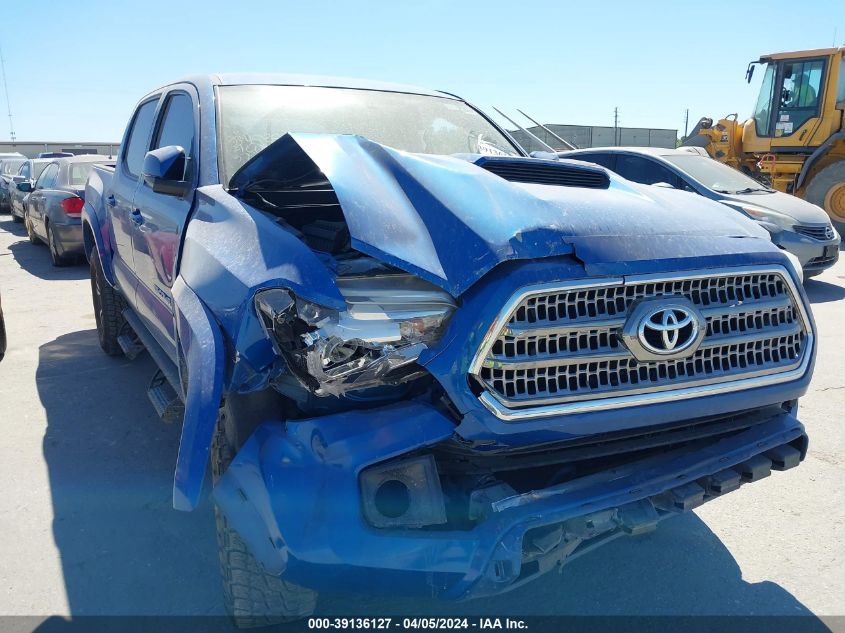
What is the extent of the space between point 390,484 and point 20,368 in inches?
188

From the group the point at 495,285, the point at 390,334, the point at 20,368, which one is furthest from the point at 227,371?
the point at 20,368

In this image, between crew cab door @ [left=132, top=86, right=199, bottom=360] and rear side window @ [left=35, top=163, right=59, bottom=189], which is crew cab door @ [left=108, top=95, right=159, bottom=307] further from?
rear side window @ [left=35, top=163, right=59, bottom=189]

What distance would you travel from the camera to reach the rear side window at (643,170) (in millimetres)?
8953

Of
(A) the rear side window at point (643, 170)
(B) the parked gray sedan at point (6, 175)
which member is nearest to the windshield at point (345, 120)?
(A) the rear side window at point (643, 170)

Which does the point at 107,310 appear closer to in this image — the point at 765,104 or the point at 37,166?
the point at 37,166

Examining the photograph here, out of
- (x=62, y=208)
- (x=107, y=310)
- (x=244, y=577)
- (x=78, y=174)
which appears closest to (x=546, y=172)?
(x=244, y=577)

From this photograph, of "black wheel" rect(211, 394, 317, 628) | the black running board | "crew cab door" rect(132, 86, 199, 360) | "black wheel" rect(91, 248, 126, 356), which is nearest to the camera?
"black wheel" rect(211, 394, 317, 628)

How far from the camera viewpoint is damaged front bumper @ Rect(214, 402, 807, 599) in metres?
1.86

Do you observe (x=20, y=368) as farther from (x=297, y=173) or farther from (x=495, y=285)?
(x=495, y=285)

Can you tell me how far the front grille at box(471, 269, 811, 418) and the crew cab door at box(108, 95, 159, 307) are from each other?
2.75 meters

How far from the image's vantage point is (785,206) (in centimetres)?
882

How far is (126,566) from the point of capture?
2.88 metres

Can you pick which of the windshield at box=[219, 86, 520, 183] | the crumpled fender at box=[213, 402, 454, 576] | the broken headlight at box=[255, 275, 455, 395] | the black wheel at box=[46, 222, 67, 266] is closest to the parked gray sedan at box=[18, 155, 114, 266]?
the black wheel at box=[46, 222, 67, 266]

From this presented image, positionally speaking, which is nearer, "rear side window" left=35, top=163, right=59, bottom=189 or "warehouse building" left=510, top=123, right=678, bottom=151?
"rear side window" left=35, top=163, right=59, bottom=189
